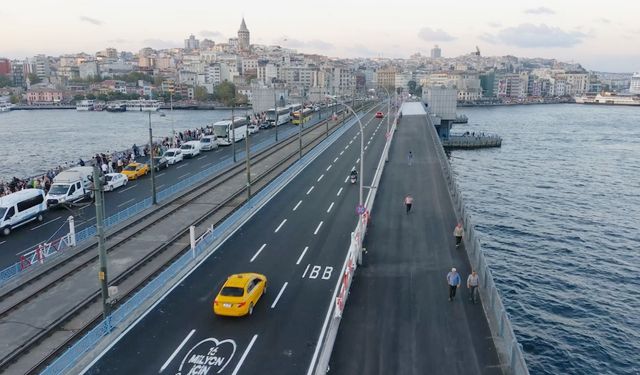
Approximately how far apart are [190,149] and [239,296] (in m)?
42.2

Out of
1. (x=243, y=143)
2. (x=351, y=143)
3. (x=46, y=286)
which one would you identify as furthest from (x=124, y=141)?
(x=46, y=286)

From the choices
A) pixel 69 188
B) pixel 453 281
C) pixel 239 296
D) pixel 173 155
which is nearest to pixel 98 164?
pixel 173 155

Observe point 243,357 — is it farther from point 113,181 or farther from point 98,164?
point 98,164

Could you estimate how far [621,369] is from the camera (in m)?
26.9

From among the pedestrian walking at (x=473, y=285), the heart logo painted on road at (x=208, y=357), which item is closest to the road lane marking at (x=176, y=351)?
the heart logo painted on road at (x=208, y=357)

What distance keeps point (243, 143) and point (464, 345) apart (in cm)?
5743

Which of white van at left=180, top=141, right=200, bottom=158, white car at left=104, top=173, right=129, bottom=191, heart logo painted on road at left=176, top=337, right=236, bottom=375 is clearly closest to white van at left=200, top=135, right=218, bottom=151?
white van at left=180, top=141, right=200, bottom=158

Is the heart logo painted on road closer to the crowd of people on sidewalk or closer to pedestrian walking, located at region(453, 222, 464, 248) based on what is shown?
pedestrian walking, located at region(453, 222, 464, 248)

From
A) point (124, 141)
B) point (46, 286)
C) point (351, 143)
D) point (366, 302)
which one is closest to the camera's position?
point (366, 302)

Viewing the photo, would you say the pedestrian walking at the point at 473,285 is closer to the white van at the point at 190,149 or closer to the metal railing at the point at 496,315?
the metal railing at the point at 496,315

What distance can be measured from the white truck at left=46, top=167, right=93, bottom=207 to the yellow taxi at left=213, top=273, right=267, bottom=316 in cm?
2109

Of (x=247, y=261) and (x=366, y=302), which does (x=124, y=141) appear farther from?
(x=366, y=302)

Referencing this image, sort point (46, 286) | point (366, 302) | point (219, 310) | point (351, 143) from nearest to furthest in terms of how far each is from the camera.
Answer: point (219, 310) < point (366, 302) < point (46, 286) < point (351, 143)

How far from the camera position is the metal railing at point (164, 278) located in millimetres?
17191
